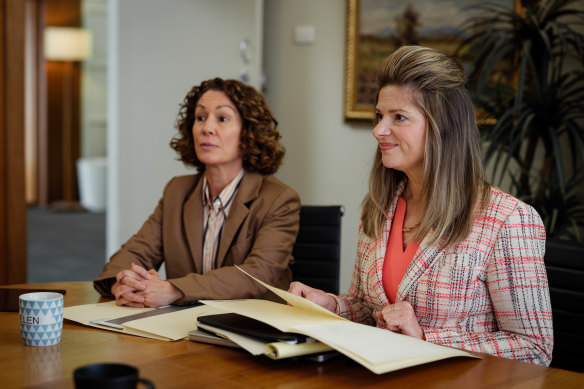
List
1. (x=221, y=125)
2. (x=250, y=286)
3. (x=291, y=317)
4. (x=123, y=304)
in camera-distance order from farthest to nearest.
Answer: (x=221, y=125), (x=250, y=286), (x=123, y=304), (x=291, y=317)

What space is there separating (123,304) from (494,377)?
91 centimetres

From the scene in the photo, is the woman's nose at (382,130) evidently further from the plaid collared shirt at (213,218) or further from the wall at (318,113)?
the wall at (318,113)

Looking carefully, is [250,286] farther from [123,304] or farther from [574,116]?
[574,116]

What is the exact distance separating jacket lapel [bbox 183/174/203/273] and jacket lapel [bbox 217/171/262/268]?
2.5 inches

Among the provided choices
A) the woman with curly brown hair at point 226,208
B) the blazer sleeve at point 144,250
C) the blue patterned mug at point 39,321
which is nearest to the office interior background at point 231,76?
the woman with curly brown hair at point 226,208

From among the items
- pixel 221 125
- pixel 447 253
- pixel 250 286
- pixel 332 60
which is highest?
pixel 332 60

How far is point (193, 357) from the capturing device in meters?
1.20

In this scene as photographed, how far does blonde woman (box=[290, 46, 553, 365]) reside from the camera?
1.40 m

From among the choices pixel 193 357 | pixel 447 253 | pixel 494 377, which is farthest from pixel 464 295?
pixel 193 357

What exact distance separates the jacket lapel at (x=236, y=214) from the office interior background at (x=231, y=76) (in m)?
1.87

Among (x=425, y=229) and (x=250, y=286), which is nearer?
(x=425, y=229)

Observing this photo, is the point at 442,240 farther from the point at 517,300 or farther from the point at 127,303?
the point at 127,303

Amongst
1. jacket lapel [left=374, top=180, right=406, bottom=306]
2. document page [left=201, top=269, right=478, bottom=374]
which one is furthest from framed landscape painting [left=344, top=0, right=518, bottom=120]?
document page [left=201, top=269, right=478, bottom=374]

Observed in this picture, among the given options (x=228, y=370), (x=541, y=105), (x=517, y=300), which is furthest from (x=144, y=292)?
(x=541, y=105)
